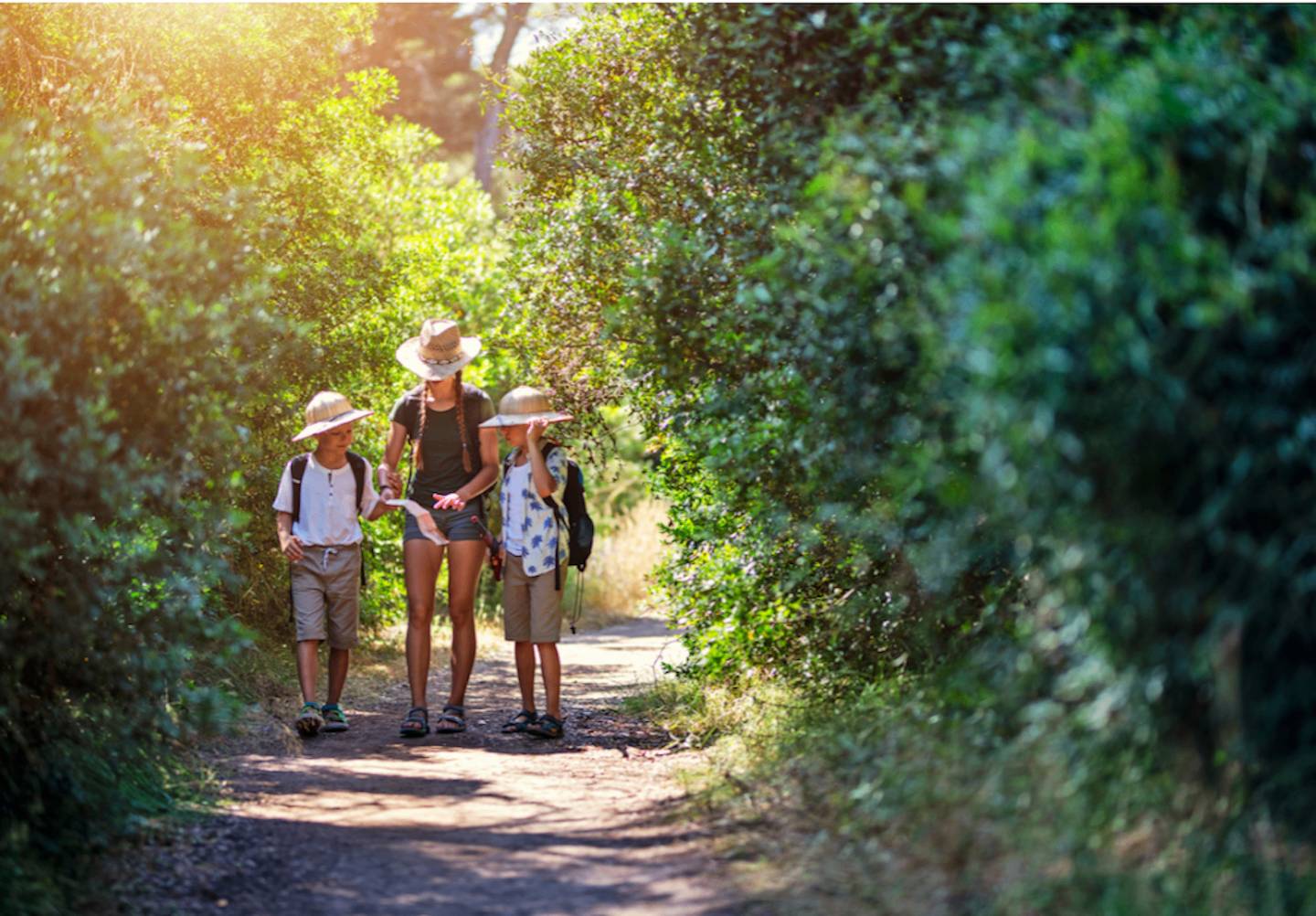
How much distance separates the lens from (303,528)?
27.5ft

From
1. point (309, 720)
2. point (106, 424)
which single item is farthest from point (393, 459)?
point (106, 424)

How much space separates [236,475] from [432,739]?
7.84 ft

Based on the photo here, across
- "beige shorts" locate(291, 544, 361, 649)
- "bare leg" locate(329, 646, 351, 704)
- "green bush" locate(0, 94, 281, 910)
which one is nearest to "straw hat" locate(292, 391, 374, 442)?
"beige shorts" locate(291, 544, 361, 649)

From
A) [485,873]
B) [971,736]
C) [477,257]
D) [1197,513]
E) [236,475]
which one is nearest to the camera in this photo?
[1197,513]

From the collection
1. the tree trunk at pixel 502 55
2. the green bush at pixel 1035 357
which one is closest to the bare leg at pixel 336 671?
→ the green bush at pixel 1035 357

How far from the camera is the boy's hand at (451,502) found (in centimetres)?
820

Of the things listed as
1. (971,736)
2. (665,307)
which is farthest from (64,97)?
(971,736)

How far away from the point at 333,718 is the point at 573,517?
1.82 meters

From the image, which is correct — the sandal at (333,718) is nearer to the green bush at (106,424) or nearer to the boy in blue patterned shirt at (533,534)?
the green bush at (106,424)

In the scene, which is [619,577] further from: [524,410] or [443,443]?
[524,410]

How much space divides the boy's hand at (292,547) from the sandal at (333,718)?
2.88ft

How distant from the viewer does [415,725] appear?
27.0 ft

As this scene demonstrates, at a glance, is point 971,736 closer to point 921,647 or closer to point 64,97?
point 921,647

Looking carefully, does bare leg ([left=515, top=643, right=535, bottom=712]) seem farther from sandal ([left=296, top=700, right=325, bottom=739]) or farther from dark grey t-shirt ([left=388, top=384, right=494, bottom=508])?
sandal ([left=296, top=700, right=325, bottom=739])
